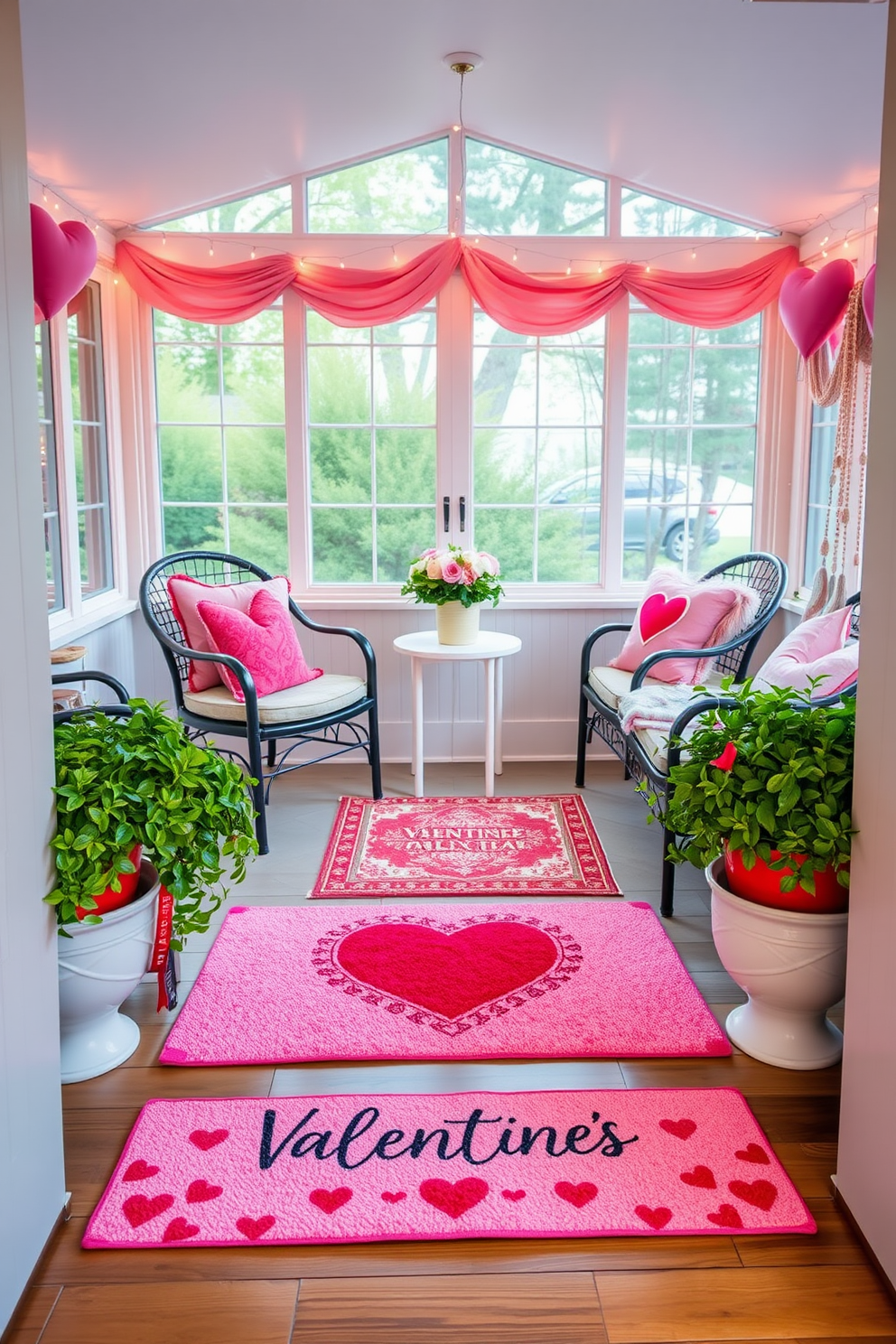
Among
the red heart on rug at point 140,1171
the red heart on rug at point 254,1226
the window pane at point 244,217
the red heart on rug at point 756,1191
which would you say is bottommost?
the red heart on rug at point 254,1226

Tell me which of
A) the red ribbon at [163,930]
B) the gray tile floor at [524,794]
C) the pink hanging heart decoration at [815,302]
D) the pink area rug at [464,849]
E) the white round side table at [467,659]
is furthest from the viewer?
the white round side table at [467,659]

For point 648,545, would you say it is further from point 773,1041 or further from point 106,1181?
point 106,1181

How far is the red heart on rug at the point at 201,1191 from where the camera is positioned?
2.17m

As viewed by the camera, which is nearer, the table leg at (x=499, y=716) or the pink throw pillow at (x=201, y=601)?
the pink throw pillow at (x=201, y=601)

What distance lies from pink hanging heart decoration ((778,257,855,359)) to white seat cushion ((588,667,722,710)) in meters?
1.32

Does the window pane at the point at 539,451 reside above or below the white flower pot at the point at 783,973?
above

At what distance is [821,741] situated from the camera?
2.38 metres

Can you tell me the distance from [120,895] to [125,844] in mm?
311

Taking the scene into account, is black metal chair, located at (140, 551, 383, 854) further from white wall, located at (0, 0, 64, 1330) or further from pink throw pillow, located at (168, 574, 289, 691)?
white wall, located at (0, 0, 64, 1330)

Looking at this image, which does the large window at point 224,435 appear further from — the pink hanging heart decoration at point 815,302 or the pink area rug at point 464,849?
the pink hanging heart decoration at point 815,302

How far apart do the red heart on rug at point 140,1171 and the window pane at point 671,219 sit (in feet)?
13.9

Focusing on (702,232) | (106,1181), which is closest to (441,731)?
(702,232)

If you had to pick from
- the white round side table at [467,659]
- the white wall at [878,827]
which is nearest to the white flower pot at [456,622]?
the white round side table at [467,659]

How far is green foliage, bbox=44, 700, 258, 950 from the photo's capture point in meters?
2.18
